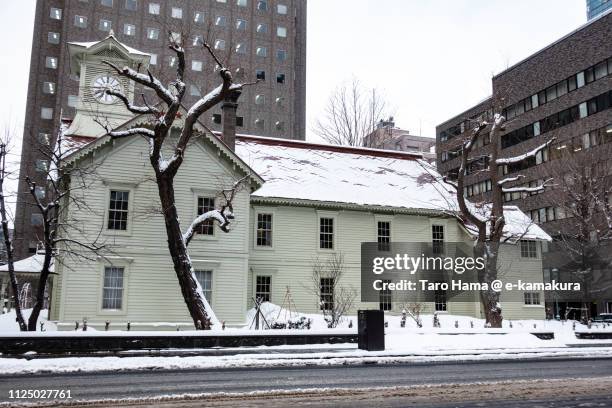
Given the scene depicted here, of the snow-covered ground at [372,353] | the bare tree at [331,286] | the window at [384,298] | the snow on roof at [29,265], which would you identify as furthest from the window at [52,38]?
the window at [384,298]

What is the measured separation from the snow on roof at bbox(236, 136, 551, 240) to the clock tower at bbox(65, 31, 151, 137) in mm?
7023

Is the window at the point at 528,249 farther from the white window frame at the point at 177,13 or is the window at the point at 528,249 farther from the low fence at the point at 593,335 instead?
the white window frame at the point at 177,13

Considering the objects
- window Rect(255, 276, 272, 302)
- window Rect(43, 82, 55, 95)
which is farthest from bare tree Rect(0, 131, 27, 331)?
window Rect(43, 82, 55, 95)

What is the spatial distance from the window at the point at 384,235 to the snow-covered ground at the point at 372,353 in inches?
267

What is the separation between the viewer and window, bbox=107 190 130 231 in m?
25.8

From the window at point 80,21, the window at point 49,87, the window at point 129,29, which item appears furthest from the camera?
the window at point 129,29

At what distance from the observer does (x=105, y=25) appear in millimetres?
73562

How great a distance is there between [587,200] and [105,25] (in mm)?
60499

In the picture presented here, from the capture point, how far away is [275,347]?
720 inches

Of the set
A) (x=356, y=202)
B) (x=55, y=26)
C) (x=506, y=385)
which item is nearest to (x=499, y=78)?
(x=356, y=202)

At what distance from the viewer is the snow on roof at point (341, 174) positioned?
3139 cm

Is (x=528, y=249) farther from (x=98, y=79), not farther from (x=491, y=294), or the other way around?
(x=98, y=79)

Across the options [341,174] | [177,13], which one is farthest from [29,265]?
[177,13]

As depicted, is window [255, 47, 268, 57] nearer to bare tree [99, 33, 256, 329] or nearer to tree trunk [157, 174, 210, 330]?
bare tree [99, 33, 256, 329]
